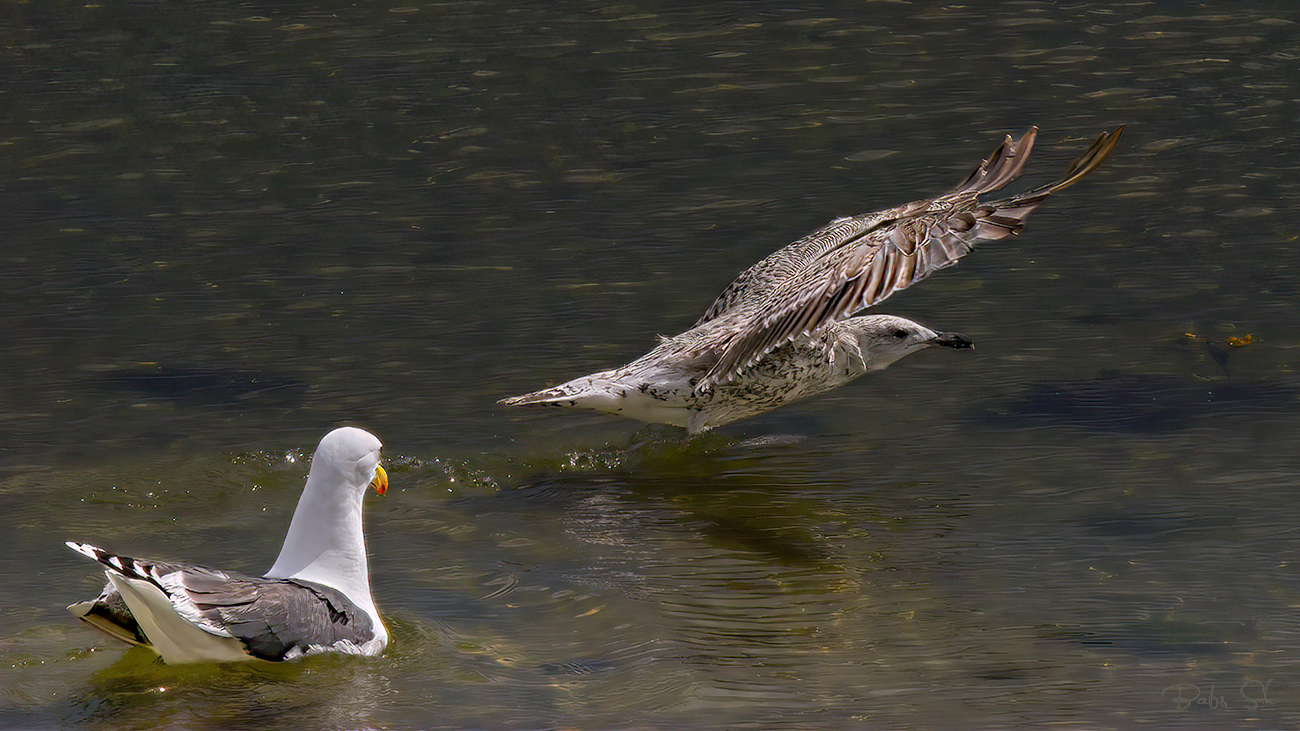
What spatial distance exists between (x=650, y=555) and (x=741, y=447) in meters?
1.71

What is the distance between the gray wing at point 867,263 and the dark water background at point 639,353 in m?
0.73

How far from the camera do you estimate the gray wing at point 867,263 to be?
7152mm

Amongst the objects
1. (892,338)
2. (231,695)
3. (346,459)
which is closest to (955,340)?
(892,338)

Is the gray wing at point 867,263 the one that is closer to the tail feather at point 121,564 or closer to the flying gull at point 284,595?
the flying gull at point 284,595

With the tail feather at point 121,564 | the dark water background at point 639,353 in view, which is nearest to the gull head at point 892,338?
the dark water background at point 639,353

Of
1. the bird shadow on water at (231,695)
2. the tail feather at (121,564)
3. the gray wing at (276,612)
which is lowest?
the bird shadow on water at (231,695)

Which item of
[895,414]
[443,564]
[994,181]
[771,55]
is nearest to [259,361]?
[443,564]

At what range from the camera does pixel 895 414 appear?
8.74 m

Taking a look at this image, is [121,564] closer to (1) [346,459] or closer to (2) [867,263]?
(1) [346,459]

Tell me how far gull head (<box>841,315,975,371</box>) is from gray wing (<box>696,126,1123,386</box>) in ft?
1.64

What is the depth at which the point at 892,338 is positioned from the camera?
28.9ft

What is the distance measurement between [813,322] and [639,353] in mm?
2050

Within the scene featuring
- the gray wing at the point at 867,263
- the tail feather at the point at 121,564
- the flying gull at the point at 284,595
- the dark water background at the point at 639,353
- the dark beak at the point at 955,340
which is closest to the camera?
the tail feather at the point at 121,564

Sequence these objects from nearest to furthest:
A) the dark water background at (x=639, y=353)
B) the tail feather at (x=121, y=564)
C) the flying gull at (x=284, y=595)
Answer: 1. the tail feather at (x=121, y=564)
2. the flying gull at (x=284, y=595)
3. the dark water background at (x=639, y=353)
